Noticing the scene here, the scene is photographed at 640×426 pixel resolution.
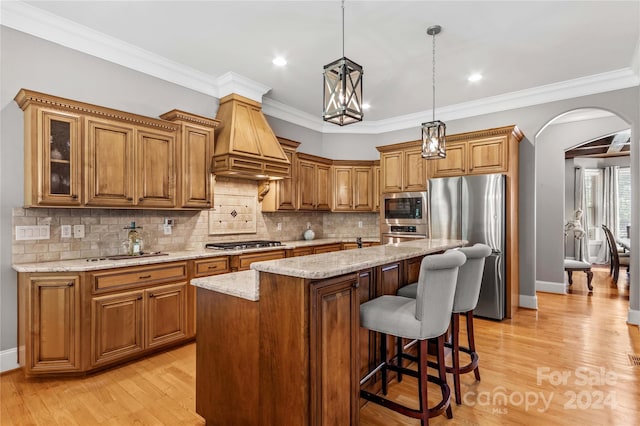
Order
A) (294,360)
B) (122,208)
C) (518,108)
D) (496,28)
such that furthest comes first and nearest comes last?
(518,108) < (122,208) < (496,28) < (294,360)

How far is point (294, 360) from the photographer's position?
1.59 m

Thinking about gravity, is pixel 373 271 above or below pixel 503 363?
above

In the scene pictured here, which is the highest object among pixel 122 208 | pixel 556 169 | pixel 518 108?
pixel 518 108

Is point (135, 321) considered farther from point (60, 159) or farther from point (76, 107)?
point (76, 107)

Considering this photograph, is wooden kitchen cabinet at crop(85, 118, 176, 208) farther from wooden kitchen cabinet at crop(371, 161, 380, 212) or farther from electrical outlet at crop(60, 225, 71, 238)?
wooden kitchen cabinet at crop(371, 161, 380, 212)

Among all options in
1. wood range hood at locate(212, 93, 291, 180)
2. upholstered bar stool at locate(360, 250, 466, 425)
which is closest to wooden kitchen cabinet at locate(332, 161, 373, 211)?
wood range hood at locate(212, 93, 291, 180)

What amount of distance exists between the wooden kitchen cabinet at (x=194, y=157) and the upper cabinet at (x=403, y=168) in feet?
8.88

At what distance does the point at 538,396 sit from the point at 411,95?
3.89 metres

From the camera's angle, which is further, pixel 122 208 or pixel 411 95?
pixel 411 95

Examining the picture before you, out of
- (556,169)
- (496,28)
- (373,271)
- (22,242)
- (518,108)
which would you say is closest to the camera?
(373,271)

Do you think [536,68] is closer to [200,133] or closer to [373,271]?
[373,271]

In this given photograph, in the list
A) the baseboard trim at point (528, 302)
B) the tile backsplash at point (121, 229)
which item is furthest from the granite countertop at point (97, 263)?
the baseboard trim at point (528, 302)

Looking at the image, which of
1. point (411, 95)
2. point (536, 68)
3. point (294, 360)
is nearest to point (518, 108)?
point (536, 68)

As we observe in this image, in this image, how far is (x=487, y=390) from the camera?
2.54 meters
